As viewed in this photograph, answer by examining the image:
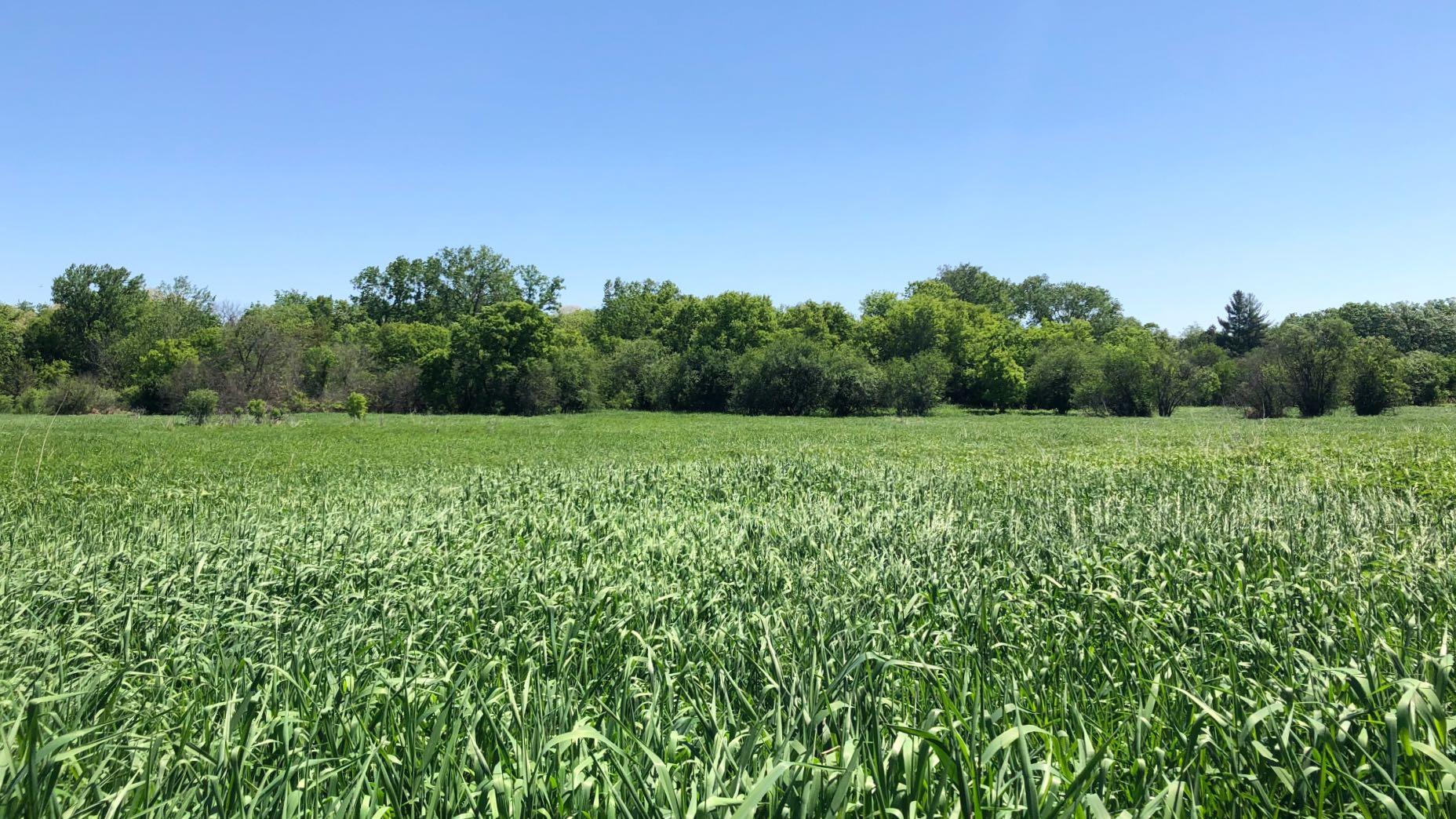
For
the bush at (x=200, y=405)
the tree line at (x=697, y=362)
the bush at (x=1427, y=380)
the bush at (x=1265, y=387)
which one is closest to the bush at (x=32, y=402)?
the tree line at (x=697, y=362)

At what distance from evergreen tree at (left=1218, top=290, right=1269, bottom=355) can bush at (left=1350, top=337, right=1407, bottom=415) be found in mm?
44855

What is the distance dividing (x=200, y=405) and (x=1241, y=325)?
308ft

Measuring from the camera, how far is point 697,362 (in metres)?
53.4

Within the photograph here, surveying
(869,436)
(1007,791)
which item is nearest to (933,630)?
(1007,791)

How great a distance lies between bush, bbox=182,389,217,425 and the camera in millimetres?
29484

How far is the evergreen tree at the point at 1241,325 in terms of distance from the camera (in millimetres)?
80125

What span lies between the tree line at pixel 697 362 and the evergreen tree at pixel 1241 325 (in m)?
0.24

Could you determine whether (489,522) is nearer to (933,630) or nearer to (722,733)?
(933,630)

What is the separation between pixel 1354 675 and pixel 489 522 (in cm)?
699

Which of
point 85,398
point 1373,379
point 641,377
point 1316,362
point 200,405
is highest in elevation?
point 1316,362

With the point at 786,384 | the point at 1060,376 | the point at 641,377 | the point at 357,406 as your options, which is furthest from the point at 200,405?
the point at 1060,376

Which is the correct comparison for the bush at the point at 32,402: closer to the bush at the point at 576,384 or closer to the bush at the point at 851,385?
the bush at the point at 576,384

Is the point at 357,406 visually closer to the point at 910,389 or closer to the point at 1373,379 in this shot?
the point at 910,389

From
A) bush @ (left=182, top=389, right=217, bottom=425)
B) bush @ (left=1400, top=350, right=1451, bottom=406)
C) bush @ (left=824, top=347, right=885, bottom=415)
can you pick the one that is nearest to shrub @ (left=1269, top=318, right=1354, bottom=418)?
bush @ (left=1400, top=350, right=1451, bottom=406)
